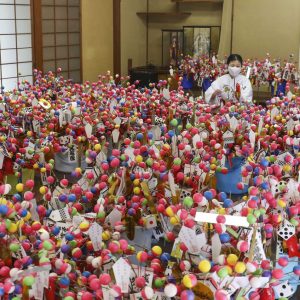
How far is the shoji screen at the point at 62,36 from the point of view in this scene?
20.3 ft

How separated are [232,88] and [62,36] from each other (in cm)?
280

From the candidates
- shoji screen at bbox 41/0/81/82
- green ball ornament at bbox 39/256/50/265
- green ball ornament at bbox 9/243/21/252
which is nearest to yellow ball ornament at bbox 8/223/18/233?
green ball ornament at bbox 9/243/21/252

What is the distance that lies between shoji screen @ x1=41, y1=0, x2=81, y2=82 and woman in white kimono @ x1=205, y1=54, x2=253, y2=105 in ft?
8.29

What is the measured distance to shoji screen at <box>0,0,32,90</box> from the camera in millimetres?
5559

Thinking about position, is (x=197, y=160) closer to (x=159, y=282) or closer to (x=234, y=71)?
(x=159, y=282)

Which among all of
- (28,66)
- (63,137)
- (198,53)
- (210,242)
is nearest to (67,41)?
(28,66)

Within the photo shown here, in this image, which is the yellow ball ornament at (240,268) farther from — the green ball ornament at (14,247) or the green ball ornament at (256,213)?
the green ball ornament at (14,247)

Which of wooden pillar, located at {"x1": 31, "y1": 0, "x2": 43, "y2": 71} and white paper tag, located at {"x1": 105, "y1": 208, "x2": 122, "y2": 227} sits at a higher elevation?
wooden pillar, located at {"x1": 31, "y1": 0, "x2": 43, "y2": 71}

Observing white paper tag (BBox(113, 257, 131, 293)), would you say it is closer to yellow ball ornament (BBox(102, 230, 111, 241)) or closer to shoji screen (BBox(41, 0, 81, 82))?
yellow ball ornament (BBox(102, 230, 111, 241))

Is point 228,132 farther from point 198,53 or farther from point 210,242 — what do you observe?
point 198,53

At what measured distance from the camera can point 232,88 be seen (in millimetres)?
4582

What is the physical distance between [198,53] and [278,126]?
494 centimetres


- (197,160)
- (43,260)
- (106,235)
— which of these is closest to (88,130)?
(197,160)

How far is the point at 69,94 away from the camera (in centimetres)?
389
